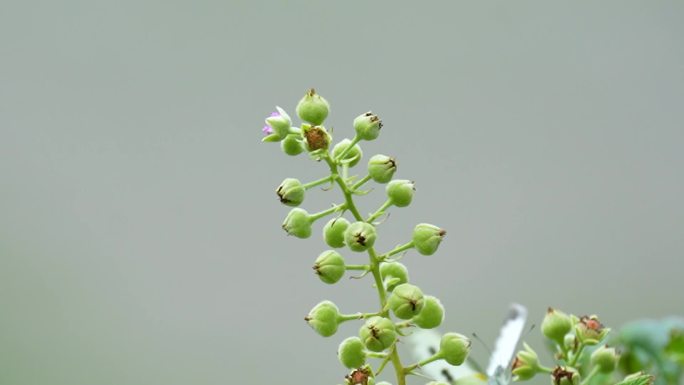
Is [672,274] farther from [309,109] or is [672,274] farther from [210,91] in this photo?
[309,109]

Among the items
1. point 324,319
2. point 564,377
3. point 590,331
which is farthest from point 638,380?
point 324,319

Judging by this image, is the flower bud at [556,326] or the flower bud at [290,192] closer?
the flower bud at [290,192]

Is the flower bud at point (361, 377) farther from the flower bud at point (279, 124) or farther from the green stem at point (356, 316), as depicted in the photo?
the flower bud at point (279, 124)

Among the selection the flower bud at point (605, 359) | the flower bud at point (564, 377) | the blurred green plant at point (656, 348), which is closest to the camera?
the flower bud at point (564, 377)

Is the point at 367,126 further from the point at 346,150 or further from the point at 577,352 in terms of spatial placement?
the point at 577,352

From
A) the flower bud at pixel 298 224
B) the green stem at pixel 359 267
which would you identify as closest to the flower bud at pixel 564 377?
the green stem at pixel 359 267

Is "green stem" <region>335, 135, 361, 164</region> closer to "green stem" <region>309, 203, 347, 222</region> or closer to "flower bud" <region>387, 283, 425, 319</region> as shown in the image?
"green stem" <region>309, 203, 347, 222</region>

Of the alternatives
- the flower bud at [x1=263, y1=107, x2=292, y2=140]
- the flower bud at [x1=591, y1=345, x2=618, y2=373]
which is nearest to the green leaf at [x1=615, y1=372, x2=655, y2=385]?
the flower bud at [x1=591, y1=345, x2=618, y2=373]
